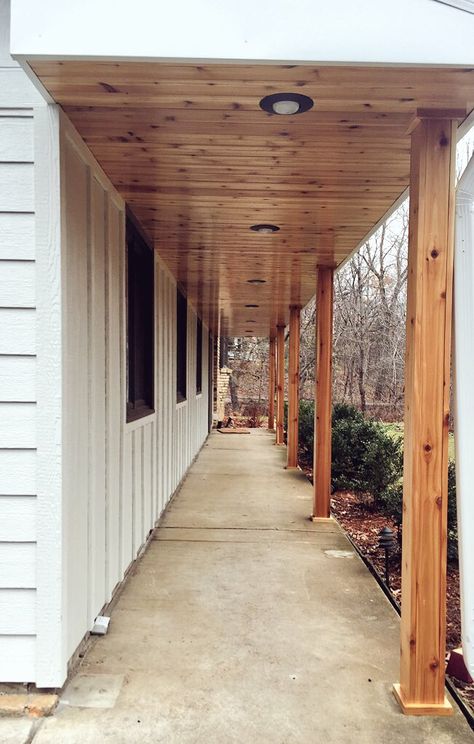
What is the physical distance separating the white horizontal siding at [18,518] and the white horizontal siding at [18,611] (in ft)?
0.68

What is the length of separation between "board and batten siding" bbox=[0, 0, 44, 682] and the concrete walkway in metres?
0.38

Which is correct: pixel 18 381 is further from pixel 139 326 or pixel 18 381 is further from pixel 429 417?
pixel 139 326

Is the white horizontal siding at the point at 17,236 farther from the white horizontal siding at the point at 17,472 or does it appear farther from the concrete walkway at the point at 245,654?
the concrete walkway at the point at 245,654

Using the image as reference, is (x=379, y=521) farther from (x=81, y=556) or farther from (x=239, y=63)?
(x=239, y=63)

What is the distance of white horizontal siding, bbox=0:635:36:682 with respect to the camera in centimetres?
221

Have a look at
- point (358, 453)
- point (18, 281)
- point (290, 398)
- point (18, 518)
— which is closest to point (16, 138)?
point (18, 281)

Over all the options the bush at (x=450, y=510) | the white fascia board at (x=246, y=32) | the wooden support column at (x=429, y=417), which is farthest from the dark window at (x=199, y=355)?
the white fascia board at (x=246, y=32)

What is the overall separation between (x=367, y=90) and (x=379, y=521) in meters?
4.67

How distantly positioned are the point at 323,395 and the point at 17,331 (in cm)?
331

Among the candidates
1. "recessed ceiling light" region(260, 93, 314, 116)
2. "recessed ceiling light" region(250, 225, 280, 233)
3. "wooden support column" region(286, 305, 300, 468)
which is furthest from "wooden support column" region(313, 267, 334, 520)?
"recessed ceiling light" region(260, 93, 314, 116)

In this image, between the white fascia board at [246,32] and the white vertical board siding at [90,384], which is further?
the white vertical board siding at [90,384]

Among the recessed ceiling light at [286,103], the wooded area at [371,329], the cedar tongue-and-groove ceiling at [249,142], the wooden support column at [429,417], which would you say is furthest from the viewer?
the wooded area at [371,329]

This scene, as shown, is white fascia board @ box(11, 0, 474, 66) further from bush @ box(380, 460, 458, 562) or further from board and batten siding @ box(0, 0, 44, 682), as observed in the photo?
bush @ box(380, 460, 458, 562)

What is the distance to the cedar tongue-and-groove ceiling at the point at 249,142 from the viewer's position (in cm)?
190
